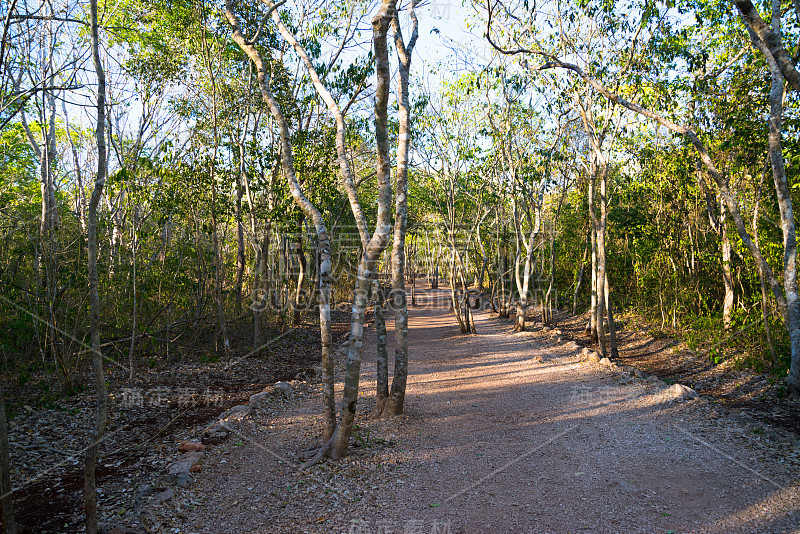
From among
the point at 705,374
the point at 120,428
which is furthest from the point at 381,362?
the point at 705,374

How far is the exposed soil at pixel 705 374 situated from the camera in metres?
6.09

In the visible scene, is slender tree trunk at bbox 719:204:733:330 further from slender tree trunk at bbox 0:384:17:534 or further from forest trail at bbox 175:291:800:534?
slender tree trunk at bbox 0:384:17:534

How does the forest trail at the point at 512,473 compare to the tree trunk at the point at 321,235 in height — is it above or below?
below

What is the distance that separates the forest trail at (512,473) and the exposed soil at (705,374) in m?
0.76

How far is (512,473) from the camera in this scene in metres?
4.64

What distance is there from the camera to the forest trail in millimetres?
3754

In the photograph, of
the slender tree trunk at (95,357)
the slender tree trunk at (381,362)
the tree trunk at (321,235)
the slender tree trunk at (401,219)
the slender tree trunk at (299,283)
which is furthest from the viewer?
the slender tree trunk at (299,283)

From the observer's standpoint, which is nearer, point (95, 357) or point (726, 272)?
point (95, 357)

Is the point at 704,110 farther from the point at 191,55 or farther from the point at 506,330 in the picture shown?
the point at 191,55

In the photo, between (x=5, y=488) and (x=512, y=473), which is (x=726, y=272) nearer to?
(x=512, y=473)

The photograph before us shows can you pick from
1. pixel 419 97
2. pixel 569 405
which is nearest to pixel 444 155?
pixel 419 97

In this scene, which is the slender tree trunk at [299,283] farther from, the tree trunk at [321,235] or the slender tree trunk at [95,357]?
the slender tree trunk at [95,357]

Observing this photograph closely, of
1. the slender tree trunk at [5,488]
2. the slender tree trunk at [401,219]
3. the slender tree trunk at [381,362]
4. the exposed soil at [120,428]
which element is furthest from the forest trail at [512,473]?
the slender tree trunk at [5,488]

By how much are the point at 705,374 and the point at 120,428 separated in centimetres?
943
